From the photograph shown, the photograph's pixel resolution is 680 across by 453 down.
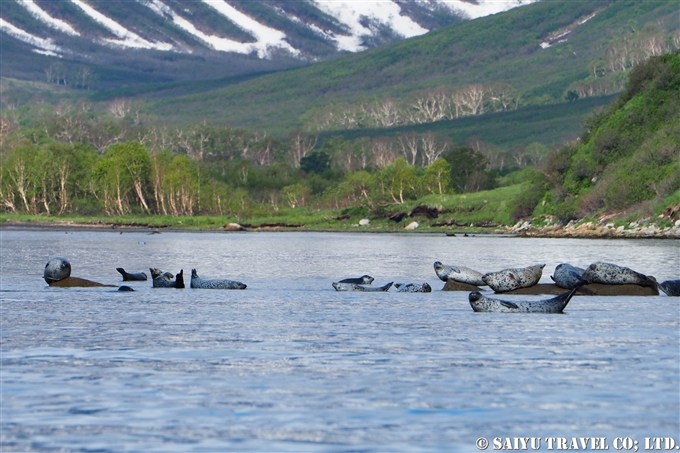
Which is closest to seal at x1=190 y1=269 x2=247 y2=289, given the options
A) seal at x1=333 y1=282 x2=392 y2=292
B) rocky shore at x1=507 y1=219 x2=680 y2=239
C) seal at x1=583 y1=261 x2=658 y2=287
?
seal at x1=333 y1=282 x2=392 y2=292

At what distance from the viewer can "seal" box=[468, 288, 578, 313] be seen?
1008 inches

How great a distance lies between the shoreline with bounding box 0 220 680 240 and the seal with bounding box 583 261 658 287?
50483 millimetres

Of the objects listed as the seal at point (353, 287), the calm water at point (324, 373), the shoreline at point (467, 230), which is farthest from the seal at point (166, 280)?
the shoreline at point (467, 230)

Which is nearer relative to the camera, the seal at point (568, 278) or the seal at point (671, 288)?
the seal at point (671, 288)

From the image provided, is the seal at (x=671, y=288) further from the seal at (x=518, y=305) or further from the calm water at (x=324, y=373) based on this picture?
the seal at (x=518, y=305)

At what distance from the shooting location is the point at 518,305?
26031mm

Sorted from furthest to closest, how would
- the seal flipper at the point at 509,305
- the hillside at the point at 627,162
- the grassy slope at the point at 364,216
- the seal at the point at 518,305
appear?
the grassy slope at the point at 364,216 → the hillside at the point at 627,162 → the seal flipper at the point at 509,305 → the seal at the point at 518,305

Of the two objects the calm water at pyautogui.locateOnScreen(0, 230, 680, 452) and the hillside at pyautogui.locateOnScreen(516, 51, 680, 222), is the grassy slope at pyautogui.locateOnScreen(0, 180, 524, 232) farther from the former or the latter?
the calm water at pyautogui.locateOnScreen(0, 230, 680, 452)

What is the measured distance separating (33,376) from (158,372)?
180 cm

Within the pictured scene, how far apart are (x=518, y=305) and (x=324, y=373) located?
10408mm

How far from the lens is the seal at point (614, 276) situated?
31.3 m

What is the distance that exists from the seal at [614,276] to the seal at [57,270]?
15578mm

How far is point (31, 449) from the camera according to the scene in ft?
39.0

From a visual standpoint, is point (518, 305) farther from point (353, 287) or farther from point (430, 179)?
point (430, 179)
